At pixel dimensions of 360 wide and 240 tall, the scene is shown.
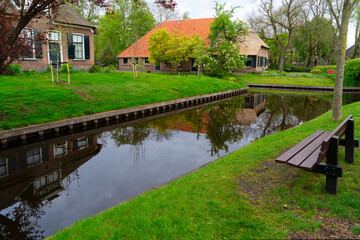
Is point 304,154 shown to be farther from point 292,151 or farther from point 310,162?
point 310,162

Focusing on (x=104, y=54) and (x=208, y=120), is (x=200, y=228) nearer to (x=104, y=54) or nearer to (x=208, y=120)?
(x=208, y=120)

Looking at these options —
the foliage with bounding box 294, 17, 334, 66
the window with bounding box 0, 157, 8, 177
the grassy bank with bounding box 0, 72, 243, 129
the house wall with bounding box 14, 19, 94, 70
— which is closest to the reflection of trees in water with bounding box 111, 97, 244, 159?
the grassy bank with bounding box 0, 72, 243, 129

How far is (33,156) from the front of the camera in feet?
26.4

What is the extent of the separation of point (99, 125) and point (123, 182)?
5.83m

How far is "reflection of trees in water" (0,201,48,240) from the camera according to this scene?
4.30 metres

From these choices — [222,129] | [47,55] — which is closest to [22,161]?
[222,129]

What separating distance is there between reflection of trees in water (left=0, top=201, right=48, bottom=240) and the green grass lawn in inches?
1114

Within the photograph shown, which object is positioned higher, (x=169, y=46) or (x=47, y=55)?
(x=169, y=46)

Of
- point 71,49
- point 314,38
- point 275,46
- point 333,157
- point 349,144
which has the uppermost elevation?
point 314,38

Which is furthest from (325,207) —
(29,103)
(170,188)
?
(29,103)

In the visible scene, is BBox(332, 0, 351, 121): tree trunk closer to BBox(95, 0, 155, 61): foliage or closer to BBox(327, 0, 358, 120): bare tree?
BBox(327, 0, 358, 120): bare tree

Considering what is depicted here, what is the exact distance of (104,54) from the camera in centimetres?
4038

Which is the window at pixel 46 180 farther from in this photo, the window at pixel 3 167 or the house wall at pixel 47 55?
the house wall at pixel 47 55

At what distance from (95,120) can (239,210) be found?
9.08 meters
